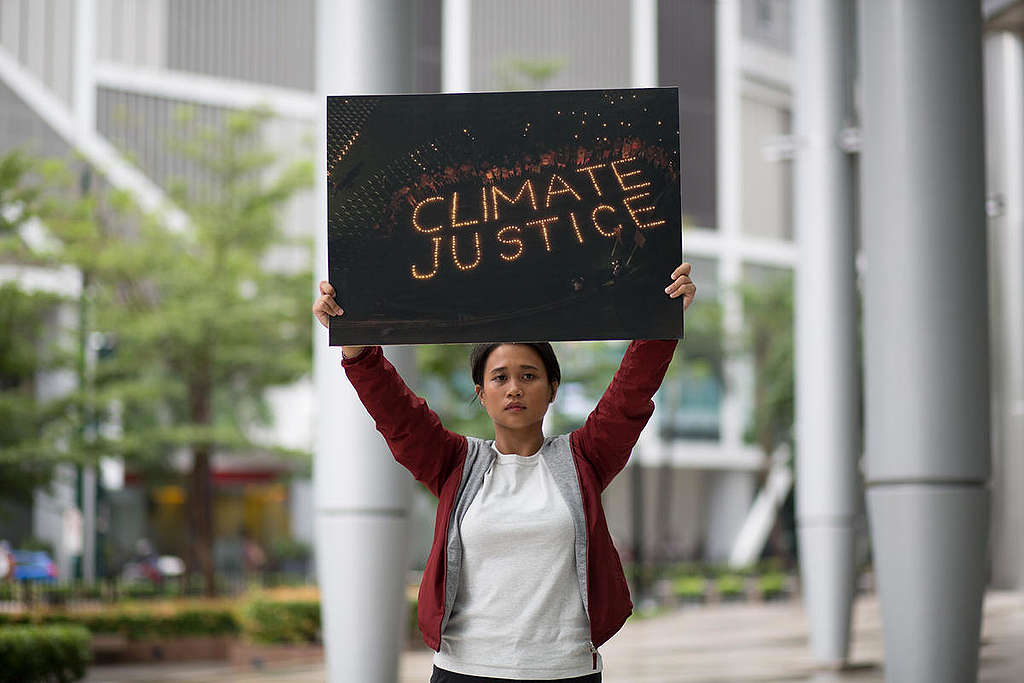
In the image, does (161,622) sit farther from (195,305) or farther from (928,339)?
(928,339)

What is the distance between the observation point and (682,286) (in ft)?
11.6

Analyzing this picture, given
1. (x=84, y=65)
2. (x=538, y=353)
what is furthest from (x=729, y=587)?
(x=538, y=353)

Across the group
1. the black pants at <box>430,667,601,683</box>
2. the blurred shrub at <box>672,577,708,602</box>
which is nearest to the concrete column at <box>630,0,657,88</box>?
the blurred shrub at <box>672,577,708,602</box>

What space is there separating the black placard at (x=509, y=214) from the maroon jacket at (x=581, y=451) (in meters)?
0.26

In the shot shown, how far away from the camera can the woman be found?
3.20 metres

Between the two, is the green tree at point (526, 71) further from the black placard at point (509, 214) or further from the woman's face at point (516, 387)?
the woman's face at point (516, 387)

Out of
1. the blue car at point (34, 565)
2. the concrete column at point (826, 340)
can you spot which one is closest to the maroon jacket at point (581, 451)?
the concrete column at point (826, 340)

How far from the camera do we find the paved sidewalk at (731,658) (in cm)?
1229

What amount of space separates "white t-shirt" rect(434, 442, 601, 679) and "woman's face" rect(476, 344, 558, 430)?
0.22m

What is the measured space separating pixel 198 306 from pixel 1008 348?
12322mm

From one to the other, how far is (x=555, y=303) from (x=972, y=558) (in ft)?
13.7

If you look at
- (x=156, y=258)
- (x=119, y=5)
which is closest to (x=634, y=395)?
(x=156, y=258)

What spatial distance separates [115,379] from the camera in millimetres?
22016

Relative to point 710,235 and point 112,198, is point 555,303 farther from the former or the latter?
point 710,235
